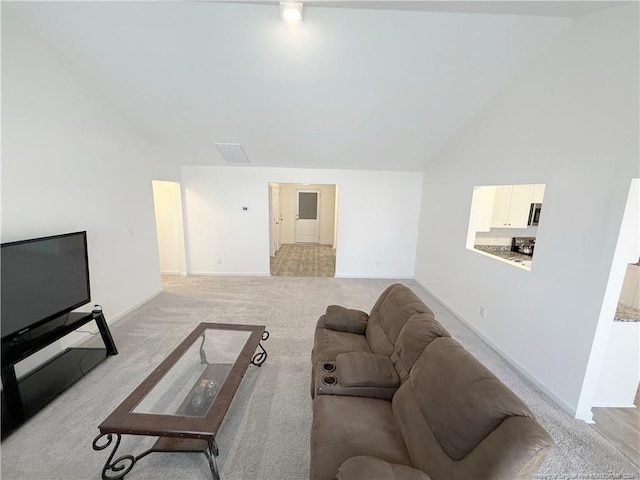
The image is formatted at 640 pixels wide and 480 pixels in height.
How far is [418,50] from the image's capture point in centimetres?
249

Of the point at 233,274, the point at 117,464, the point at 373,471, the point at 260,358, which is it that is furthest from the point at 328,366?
the point at 233,274

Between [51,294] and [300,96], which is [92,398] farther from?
[300,96]

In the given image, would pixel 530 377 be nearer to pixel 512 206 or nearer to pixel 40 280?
pixel 512 206

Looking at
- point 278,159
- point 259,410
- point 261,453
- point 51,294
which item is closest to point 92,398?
point 51,294

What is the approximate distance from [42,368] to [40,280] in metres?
0.87

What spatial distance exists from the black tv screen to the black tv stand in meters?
0.10

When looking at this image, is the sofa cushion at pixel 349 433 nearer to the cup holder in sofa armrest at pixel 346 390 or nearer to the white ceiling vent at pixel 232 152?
the cup holder in sofa armrest at pixel 346 390

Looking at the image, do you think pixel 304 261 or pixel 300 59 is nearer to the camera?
pixel 300 59

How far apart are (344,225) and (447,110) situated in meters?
2.71

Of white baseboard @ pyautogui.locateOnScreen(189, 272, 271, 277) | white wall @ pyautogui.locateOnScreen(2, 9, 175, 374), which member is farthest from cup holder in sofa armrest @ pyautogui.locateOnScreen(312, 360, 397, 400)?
white baseboard @ pyautogui.locateOnScreen(189, 272, 271, 277)

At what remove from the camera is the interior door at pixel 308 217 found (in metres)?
9.02

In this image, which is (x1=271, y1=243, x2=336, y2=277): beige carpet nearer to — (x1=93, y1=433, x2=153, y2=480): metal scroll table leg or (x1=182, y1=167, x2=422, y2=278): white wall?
→ (x1=182, y1=167, x2=422, y2=278): white wall

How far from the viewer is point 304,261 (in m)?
6.89

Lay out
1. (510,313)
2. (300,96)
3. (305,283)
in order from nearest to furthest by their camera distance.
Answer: (510,313) → (300,96) → (305,283)
